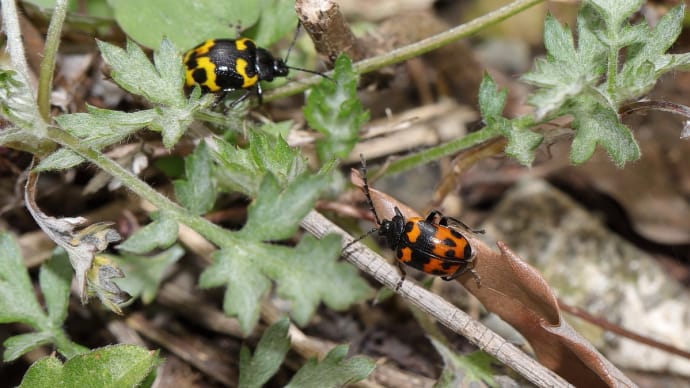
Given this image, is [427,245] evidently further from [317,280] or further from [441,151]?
[317,280]

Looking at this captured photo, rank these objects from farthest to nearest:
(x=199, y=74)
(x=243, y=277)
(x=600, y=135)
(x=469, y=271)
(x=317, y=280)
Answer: (x=199, y=74) → (x=469, y=271) → (x=600, y=135) → (x=243, y=277) → (x=317, y=280)

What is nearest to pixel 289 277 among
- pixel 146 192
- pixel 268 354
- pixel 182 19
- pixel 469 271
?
pixel 268 354

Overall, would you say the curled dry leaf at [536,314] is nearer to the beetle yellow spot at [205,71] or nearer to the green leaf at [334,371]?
the green leaf at [334,371]

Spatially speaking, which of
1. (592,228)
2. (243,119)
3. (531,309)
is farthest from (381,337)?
(592,228)

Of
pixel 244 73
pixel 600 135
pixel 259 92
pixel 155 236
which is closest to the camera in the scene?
pixel 155 236

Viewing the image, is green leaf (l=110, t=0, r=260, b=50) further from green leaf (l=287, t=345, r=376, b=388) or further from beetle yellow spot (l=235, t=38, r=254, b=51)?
green leaf (l=287, t=345, r=376, b=388)

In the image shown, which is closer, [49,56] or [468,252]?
[49,56]

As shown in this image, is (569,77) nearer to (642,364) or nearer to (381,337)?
(381,337)

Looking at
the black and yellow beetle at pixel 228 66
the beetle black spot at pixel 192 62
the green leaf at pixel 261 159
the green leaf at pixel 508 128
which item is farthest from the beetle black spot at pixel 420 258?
the beetle black spot at pixel 192 62
